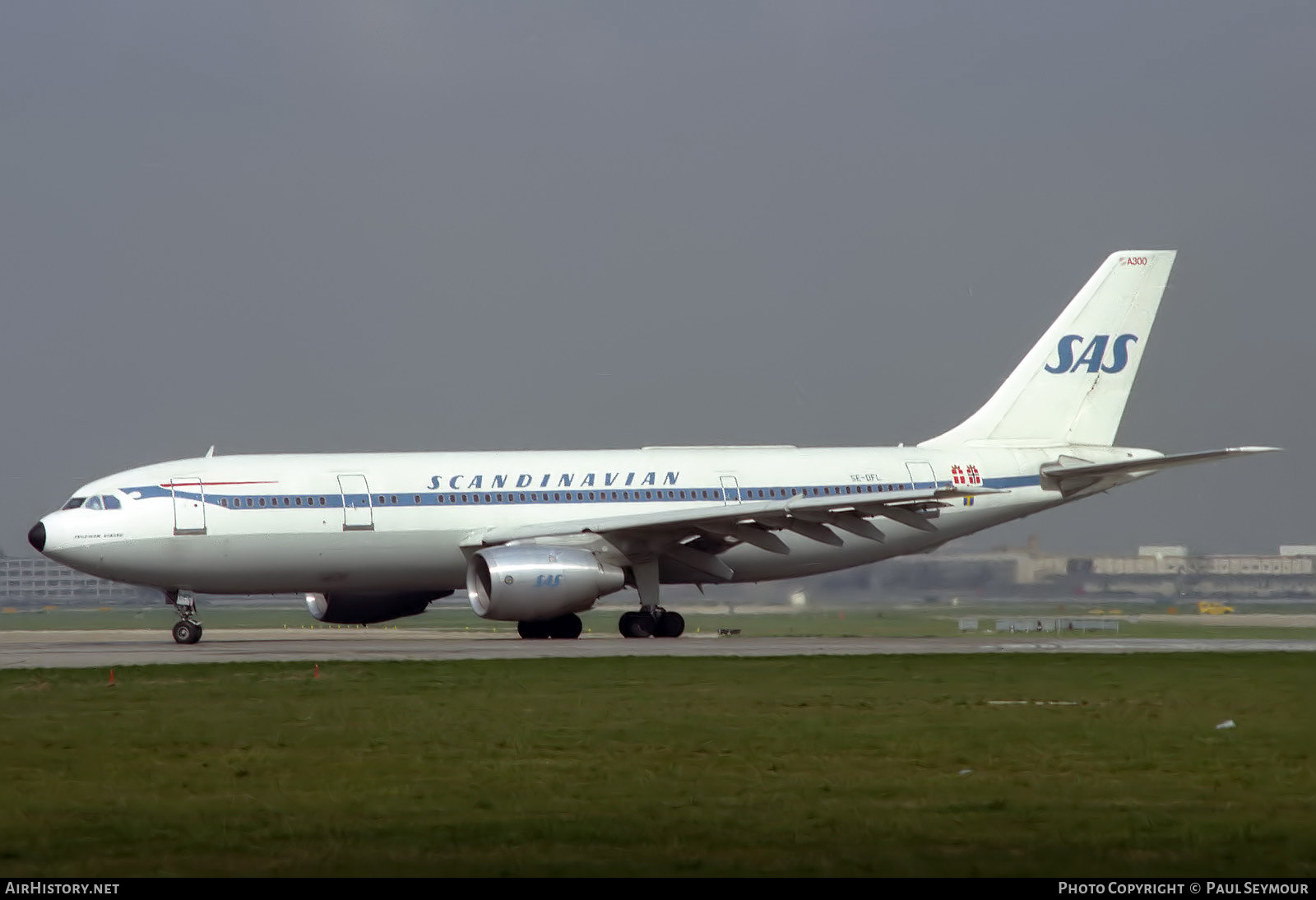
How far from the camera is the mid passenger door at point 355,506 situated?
3347cm

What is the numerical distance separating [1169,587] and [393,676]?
2596cm

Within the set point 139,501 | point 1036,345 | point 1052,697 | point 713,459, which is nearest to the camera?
point 1052,697

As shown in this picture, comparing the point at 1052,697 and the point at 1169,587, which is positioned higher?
the point at 1169,587

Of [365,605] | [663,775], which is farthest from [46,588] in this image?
[663,775]

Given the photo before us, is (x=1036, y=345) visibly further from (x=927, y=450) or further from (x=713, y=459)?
(x=713, y=459)

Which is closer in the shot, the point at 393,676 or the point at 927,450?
the point at 393,676

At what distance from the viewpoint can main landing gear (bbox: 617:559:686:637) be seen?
34688mm

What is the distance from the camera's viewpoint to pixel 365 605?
1462 inches

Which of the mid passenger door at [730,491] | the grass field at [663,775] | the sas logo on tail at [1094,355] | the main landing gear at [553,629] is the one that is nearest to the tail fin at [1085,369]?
the sas logo on tail at [1094,355]

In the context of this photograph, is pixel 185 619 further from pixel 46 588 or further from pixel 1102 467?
pixel 46 588

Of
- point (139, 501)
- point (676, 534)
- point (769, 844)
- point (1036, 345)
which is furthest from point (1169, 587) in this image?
point (769, 844)
